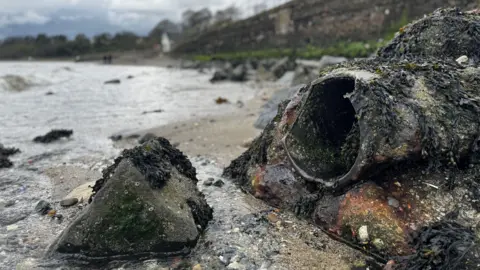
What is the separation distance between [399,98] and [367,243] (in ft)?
4.44

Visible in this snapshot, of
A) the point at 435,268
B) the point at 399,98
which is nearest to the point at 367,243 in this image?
the point at 435,268

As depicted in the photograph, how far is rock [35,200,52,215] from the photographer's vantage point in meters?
4.47

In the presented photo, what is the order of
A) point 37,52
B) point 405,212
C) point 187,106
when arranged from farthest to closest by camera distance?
point 37,52 → point 187,106 → point 405,212

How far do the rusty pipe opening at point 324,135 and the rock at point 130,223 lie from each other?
1451 mm

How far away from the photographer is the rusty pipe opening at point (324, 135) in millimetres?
4266

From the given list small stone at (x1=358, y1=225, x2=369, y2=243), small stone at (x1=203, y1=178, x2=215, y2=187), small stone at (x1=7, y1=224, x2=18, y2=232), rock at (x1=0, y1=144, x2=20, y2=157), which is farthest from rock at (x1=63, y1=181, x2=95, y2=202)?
small stone at (x1=358, y1=225, x2=369, y2=243)

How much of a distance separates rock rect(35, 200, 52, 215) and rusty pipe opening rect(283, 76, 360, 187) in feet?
9.12

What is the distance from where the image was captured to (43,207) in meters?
4.54

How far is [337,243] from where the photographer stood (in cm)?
374

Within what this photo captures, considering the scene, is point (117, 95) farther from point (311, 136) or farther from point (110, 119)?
point (311, 136)

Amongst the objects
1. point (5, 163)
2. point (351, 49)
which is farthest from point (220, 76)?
point (5, 163)

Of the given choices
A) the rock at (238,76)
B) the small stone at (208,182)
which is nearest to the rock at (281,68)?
the rock at (238,76)

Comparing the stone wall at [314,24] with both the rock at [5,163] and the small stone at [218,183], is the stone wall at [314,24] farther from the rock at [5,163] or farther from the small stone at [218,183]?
the rock at [5,163]

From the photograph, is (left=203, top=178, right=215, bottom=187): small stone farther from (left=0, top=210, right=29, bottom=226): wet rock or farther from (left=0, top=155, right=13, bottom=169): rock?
(left=0, top=155, right=13, bottom=169): rock
